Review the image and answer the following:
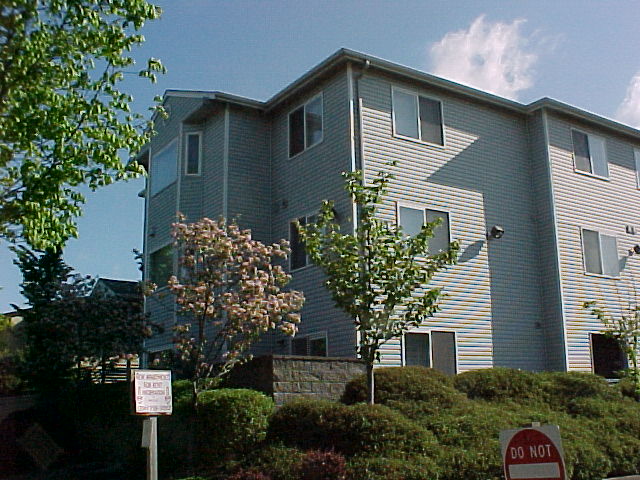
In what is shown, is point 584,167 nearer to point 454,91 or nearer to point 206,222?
point 454,91

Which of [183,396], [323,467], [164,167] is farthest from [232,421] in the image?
[164,167]

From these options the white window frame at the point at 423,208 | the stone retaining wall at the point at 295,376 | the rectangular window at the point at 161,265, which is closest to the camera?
the stone retaining wall at the point at 295,376

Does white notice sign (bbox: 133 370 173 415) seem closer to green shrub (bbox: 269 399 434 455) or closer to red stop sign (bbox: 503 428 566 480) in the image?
green shrub (bbox: 269 399 434 455)

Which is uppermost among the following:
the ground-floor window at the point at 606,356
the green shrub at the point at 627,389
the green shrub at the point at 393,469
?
the ground-floor window at the point at 606,356

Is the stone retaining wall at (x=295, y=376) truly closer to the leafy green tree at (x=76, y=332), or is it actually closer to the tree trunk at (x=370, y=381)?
the tree trunk at (x=370, y=381)

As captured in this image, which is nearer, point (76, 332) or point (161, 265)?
point (76, 332)

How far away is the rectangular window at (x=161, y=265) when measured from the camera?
21.0 metres

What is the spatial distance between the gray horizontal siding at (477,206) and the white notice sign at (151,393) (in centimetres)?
759

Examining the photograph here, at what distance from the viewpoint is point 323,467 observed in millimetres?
10242

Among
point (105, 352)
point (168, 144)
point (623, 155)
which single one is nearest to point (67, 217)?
point (105, 352)

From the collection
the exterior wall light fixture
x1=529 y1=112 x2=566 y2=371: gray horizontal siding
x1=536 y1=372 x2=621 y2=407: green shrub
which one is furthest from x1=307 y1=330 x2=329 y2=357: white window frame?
x1=529 y1=112 x2=566 y2=371: gray horizontal siding

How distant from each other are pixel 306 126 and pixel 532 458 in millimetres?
13913

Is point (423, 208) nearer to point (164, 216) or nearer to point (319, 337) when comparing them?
point (319, 337)

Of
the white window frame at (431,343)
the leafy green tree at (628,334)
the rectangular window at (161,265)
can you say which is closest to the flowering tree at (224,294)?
the white window frame at (431,343)
